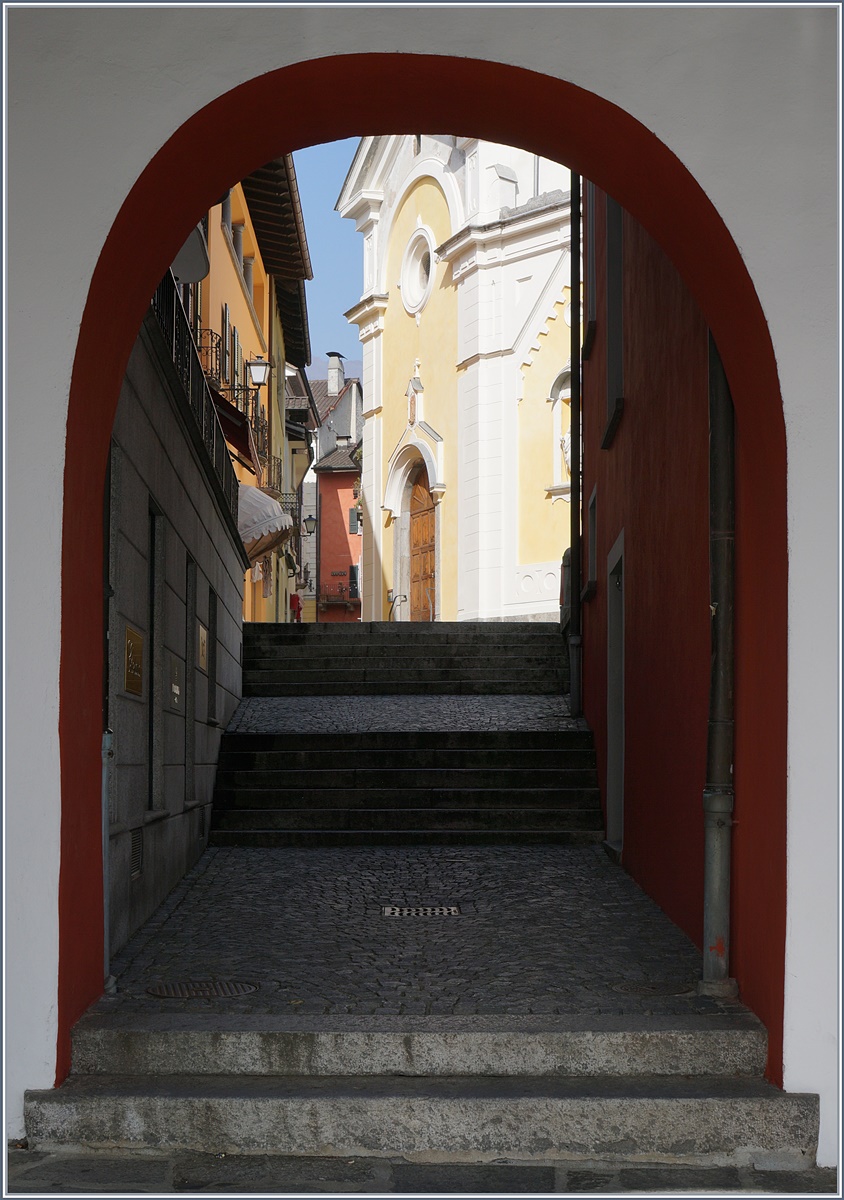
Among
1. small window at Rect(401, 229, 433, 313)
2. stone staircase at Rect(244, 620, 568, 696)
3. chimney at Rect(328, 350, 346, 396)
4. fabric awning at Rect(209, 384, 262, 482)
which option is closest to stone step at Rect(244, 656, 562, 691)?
stone staircase at Rect(244, 620, 568, 696)

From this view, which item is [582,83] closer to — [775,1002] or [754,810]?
[754,810]

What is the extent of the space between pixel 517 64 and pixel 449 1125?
3704mm

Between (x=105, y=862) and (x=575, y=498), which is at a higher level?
(x=575, y=498)

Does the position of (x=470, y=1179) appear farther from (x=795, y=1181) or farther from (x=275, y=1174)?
(x=795, y=1181)

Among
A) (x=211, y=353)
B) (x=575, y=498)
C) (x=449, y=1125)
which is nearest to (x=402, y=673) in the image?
(x=575, y=498)

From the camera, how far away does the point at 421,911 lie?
7.90 m

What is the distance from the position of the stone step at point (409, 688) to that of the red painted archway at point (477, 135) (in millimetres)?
10452

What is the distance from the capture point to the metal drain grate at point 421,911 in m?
7.80

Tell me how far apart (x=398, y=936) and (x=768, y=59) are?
443 cm

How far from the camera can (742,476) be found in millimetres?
5527

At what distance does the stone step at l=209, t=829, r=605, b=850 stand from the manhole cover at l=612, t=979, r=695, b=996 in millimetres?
5047

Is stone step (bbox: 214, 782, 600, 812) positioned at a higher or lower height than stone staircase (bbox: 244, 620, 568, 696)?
lower

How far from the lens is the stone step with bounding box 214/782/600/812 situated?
456 inches

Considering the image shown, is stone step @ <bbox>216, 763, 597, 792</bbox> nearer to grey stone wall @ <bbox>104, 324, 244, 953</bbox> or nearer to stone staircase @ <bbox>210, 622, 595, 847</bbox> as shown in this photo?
stone staircase @ <bbox>210, 622, 595, 847</bbox>
